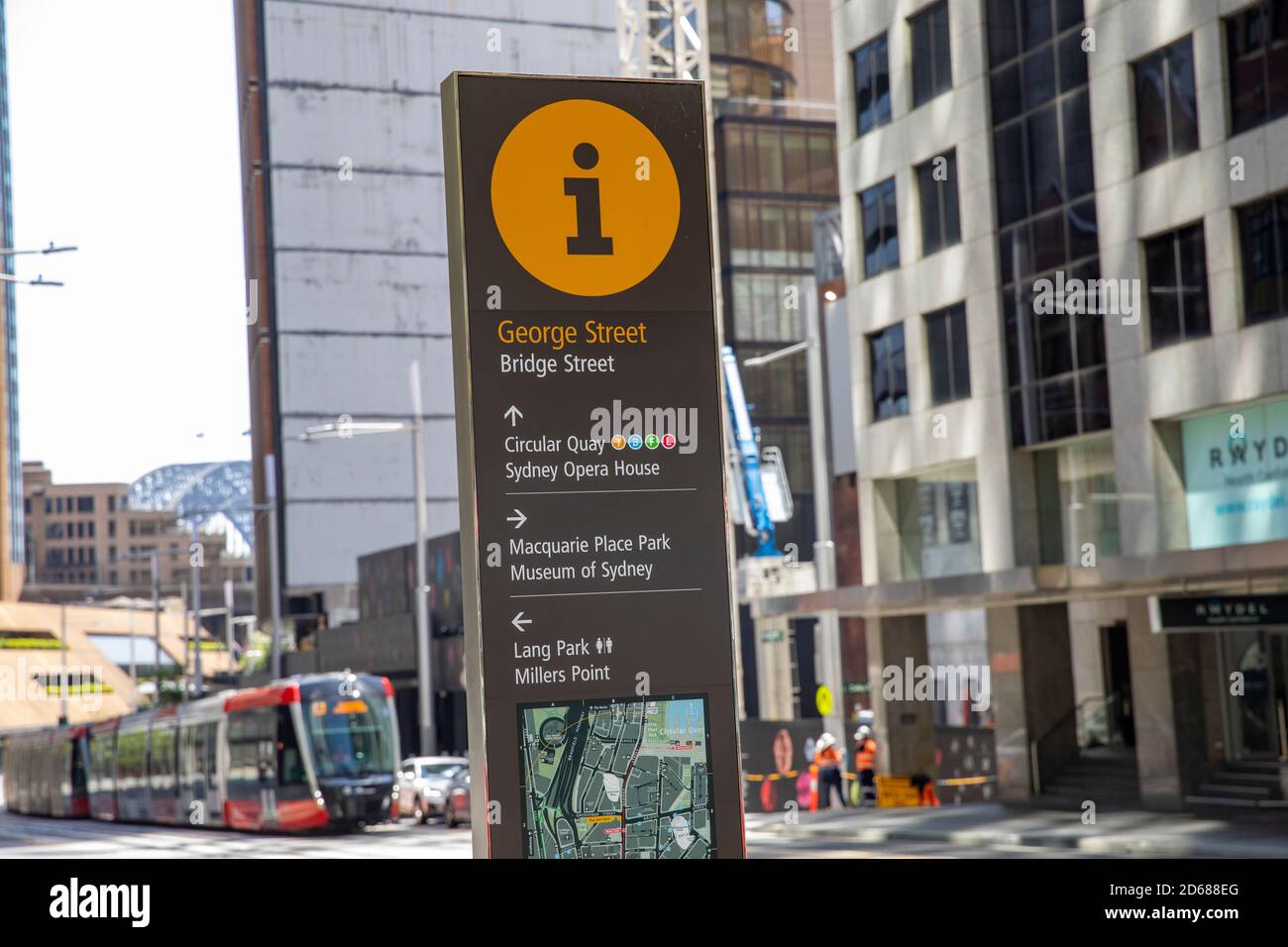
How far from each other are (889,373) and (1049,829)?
1406 centimetres

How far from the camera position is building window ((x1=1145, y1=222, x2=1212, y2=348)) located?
2956 cm

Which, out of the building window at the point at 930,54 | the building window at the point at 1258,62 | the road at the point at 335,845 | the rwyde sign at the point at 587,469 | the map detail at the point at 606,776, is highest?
the building window at the point at 930,54

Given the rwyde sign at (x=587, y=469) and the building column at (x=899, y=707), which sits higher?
the rwyde sign at (x=587, y=469)

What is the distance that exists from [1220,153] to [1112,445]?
19.9ft

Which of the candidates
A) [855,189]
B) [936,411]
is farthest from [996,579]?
[855,189]

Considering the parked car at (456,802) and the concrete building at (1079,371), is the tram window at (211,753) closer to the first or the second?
the parked car at (456,802)

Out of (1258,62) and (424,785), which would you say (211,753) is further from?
(1258,62)

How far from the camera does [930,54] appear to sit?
3725 cm

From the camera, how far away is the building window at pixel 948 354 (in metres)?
36.1

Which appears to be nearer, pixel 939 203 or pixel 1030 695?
pixel 1030 695

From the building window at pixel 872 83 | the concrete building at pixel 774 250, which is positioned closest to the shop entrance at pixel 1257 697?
the building window at pixel 872 83

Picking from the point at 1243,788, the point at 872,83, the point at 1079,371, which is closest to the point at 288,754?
the point at 1079,371

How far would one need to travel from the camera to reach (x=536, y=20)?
89.8 metres

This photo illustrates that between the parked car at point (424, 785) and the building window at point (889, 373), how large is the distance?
498 inches
